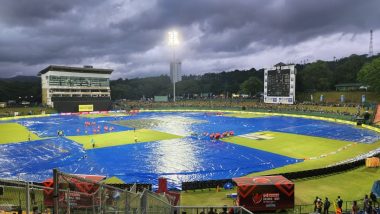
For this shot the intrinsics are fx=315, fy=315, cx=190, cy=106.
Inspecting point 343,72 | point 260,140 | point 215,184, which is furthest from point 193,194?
point 343,72

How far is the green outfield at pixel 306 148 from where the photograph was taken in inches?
1425

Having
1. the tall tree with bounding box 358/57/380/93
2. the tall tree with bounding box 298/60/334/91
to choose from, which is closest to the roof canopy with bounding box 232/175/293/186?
the tall tree with bounding box 358/57/380/93

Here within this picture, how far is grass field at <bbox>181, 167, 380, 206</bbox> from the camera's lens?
941 inches

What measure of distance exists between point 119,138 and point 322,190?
3871cm

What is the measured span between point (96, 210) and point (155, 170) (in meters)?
28.0

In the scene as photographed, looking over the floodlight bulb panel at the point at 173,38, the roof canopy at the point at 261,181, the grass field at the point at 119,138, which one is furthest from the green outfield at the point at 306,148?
the floodlight bulb panel at the point at 173,38

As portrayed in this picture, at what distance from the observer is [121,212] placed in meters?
7.29

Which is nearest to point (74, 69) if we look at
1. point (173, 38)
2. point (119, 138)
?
point (173, 38)

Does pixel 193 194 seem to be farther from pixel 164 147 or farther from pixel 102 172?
pixel 164 147

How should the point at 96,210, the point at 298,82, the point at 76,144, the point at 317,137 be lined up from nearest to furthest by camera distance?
the point at 96,210, the point at 76,144, the point at 317,137, the point at 298,82

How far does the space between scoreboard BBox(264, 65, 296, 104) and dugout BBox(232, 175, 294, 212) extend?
278 feet

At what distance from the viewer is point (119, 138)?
5656cm

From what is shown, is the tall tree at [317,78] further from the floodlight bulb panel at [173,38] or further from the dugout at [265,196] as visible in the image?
the dugout at [265,196]

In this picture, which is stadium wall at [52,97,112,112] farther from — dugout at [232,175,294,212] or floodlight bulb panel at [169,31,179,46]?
dugout at [232,175,294,212]
